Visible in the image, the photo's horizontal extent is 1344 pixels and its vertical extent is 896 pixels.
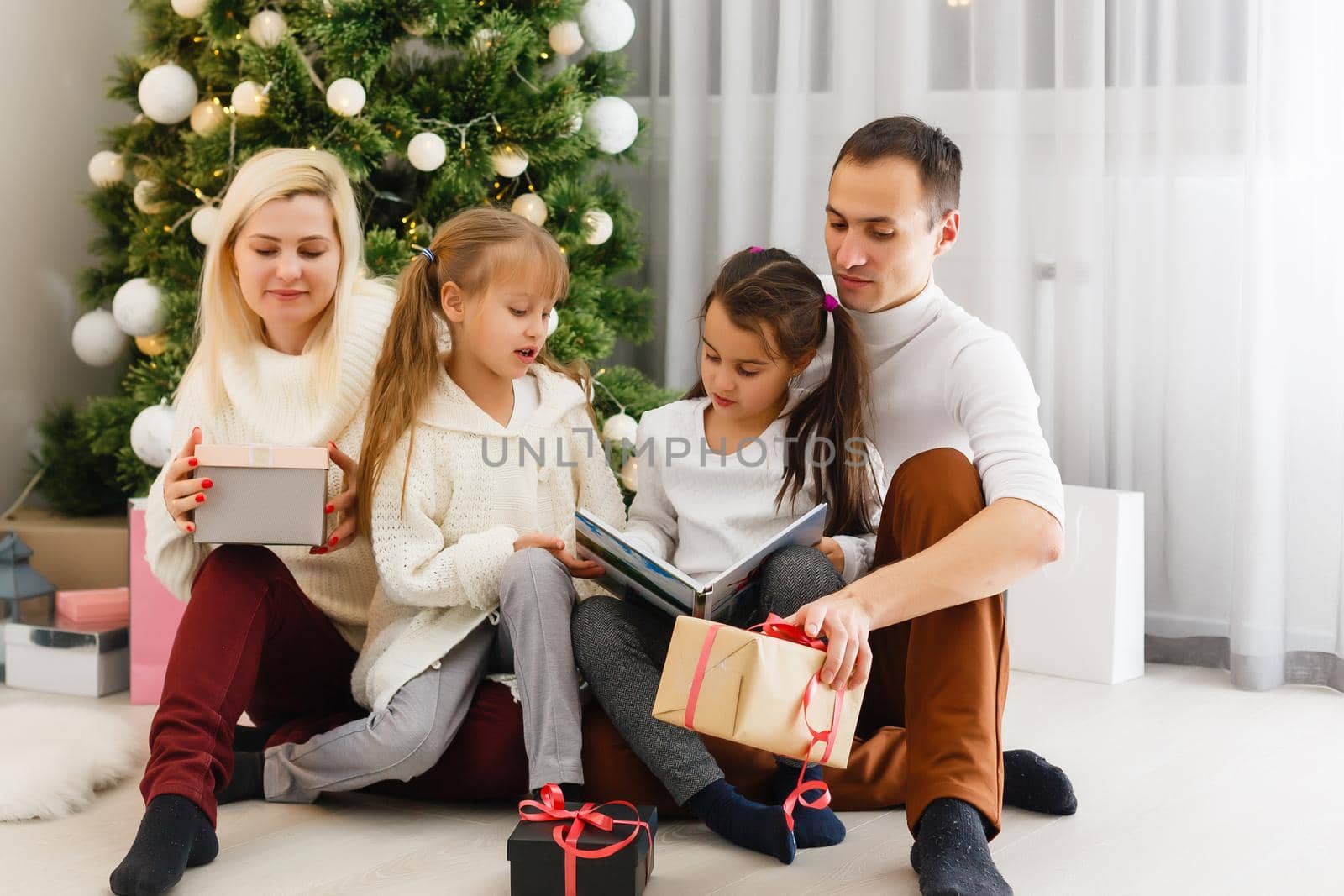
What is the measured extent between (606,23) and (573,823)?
61.6 inches

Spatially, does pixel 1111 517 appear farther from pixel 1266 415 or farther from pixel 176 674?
pixel 176 674

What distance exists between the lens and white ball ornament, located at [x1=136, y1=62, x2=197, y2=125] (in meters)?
2.33

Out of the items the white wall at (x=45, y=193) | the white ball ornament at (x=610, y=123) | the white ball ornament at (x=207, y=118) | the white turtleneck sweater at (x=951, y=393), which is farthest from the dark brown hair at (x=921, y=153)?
the white wall at (x=45, y=193)

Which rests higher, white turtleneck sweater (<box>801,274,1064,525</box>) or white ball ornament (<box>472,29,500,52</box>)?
white ball ornament (<box>472,29,500,52</box>)

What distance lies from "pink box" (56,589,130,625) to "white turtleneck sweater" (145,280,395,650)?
598 millimetres

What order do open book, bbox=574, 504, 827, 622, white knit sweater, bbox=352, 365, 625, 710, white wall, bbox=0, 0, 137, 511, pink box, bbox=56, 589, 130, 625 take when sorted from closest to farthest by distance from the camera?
open book, bbox=574, 504, 827, 622 → white knit sweater, bbox=352, 365, 625, 710 → pink box, bbox=56, 589, 130, 625 → white wall, bbox=0, 0, 137, 511

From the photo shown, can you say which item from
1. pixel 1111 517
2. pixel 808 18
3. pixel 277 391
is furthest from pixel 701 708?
pixel 808 18

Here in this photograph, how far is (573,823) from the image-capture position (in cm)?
136

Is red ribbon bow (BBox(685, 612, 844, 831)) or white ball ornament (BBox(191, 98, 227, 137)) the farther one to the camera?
white ball ornament (BBox(191, 98, 227, 137))

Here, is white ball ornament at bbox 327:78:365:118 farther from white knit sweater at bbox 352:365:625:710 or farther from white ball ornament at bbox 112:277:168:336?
white knit sweater at bbox 352:365:625:710

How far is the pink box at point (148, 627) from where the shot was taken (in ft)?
6.84

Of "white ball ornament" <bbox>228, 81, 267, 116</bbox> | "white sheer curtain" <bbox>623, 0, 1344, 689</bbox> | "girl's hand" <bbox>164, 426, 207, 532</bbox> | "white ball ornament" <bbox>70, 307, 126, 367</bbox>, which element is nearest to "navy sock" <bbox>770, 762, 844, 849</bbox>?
"girl's hand" <bbox>164, 426, 207, 532</bbox>

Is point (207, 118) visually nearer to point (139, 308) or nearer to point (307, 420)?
point (139, 308)

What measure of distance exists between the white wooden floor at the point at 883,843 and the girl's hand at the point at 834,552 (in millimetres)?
321
